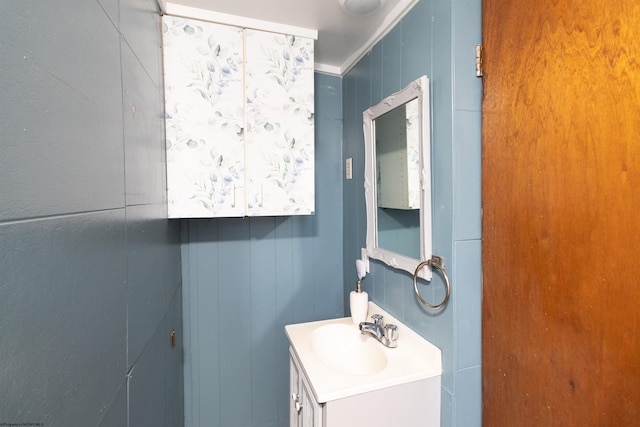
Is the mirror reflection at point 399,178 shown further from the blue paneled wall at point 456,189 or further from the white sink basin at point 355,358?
the white sink basin at point 355,358

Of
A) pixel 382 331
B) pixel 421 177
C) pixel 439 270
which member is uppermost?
pixel 421 177

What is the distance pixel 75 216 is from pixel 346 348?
116cm

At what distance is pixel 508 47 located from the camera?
0.85 meters

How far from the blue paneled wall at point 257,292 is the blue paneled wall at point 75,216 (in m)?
0.67

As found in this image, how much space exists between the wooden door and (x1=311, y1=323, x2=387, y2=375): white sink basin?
426mm

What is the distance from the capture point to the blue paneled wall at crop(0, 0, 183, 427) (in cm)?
37

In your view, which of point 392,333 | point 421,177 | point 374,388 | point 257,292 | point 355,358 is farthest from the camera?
point 257,292

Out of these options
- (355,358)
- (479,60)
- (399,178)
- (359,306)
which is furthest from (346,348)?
(479,60)

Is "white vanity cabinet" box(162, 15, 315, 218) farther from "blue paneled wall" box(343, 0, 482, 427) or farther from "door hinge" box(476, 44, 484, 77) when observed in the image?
"door hinge" box(476, 44, 484, 77)

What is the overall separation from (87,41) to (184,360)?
1.53m

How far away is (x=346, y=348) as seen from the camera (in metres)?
1.31

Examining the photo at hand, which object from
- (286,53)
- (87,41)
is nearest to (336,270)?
(286,53)

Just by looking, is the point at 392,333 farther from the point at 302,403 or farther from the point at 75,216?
the point at 75,216

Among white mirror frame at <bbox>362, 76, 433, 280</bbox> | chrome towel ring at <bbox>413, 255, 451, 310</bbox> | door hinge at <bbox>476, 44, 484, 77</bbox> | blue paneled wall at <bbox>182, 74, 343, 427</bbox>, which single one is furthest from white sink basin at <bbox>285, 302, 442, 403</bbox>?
door hinge at <bbox>476, 44, 484, 77</bbox>
